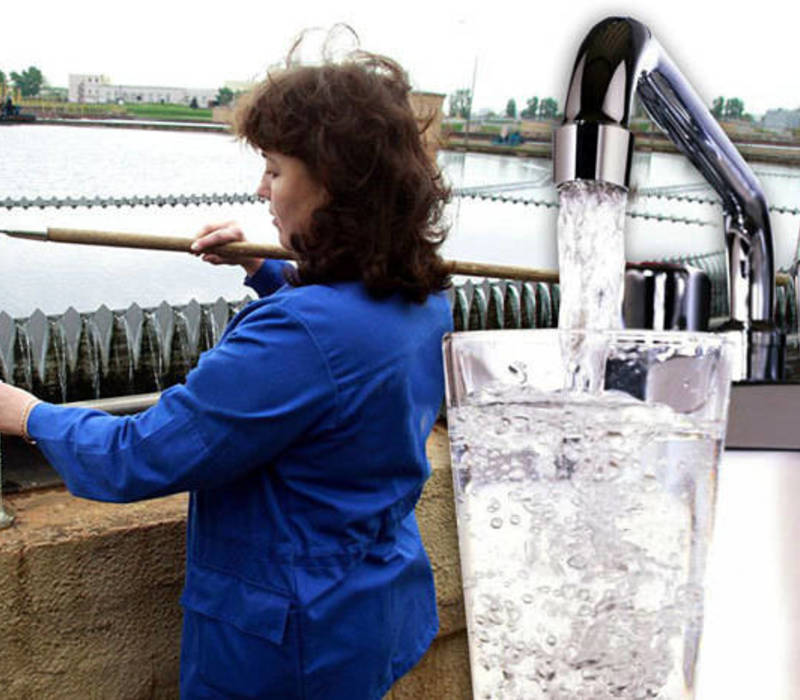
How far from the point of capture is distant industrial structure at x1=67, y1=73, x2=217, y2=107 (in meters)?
1.58

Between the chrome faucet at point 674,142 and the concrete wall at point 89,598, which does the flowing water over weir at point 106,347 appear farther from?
the chrome faucet at point 674,142

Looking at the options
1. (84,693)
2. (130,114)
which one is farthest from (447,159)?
(84,693)

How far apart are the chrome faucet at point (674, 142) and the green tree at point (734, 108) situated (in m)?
1.30

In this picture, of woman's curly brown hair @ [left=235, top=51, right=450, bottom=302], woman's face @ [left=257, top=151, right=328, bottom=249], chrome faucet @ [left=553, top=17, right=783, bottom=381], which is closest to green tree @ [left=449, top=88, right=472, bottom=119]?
woman's curly brown hair @ [left=235, top=51, right=450, bottom=302]

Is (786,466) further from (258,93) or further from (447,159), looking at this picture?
(447,159)

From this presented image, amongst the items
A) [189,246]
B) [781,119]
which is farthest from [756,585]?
[781,119]

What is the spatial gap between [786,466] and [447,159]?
1.29 m

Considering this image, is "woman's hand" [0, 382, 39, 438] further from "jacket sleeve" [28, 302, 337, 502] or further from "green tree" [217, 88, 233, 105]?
"green tree" [217, 88, 233, 105]

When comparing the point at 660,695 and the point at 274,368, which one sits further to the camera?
the point at 274,368

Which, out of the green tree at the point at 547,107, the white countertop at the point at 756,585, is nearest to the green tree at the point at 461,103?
the green tree at the point at 547,107

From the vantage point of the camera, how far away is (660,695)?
529 millimetres

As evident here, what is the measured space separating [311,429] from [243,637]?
24 centimetres

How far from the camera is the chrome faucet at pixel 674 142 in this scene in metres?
0.62

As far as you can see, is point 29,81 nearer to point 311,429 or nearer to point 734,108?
point 311,429
